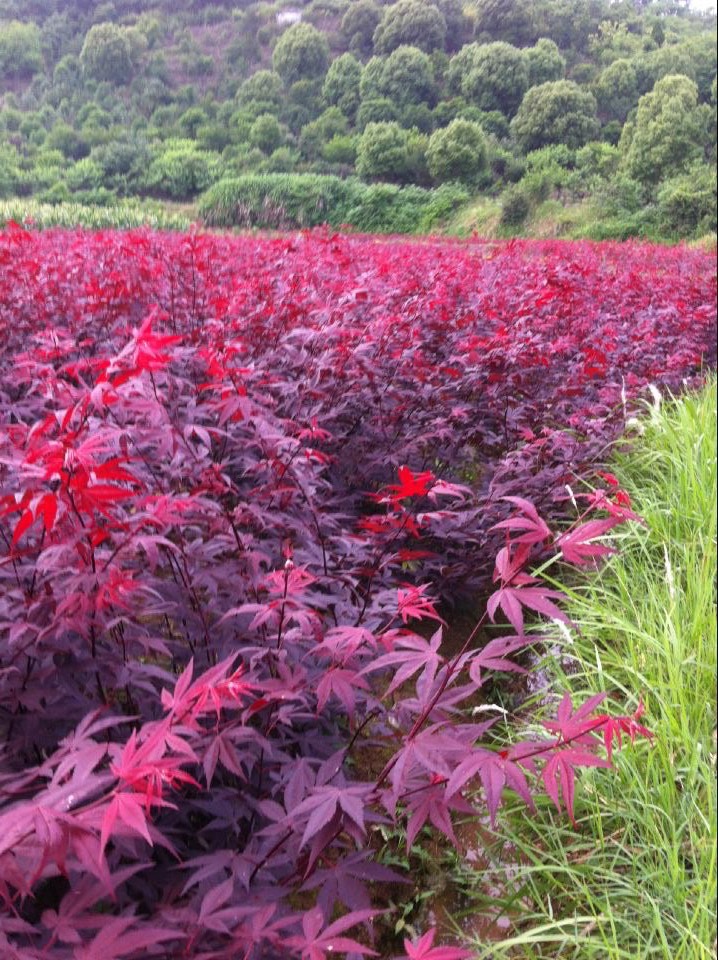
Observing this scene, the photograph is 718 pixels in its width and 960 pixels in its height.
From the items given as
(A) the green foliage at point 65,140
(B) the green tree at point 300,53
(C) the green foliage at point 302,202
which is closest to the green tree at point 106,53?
(A) the green foliage at point 65,140

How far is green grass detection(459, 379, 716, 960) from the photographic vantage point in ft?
4.05

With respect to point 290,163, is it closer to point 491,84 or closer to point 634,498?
point 491,84

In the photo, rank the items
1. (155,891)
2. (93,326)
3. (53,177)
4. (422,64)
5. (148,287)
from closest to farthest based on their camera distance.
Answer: (155,891) < (93,326) < (148,287) < (53,177) < (422,64)

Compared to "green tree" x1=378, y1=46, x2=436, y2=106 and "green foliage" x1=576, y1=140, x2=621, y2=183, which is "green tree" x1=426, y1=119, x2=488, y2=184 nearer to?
"green tree" x1=378, y1=46, x2=436, y2=106

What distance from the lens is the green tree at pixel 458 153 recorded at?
27.3ft

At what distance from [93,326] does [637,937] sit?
275 centimetres

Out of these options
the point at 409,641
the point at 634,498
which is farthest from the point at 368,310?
the point at 409,641

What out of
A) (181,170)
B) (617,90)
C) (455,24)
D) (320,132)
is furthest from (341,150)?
(617,90)

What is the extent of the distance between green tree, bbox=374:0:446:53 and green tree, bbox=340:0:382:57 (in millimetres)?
91

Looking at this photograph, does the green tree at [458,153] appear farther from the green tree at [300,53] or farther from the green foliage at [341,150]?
the green tree at [300,53]

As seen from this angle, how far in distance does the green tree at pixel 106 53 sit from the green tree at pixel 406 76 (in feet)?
8.96

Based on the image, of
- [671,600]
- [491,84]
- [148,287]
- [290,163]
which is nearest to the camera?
[671,600]

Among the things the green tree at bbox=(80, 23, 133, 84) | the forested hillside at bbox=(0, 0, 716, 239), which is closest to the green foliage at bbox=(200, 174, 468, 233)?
the forested hillside at bbox=(0, 0, 716, 239)

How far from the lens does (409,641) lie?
3.19ft
